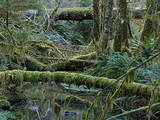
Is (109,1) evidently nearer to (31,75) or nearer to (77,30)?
(31,75)

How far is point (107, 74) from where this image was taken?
502cm

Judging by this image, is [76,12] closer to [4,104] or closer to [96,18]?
[96,18]

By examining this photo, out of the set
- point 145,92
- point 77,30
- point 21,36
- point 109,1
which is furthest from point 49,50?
point 77,30

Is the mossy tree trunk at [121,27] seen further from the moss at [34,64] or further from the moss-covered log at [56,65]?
the moss at [34,64]

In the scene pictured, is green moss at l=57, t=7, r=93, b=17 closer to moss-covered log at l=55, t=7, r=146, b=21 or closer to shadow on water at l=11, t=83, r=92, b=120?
moss-covered log at l=55, t=7, r=146, b=21

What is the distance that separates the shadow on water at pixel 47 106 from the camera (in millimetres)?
4203

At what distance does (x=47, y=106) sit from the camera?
4.84 metres

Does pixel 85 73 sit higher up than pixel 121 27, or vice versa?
pixel 121 27

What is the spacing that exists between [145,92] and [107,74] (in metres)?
1.87

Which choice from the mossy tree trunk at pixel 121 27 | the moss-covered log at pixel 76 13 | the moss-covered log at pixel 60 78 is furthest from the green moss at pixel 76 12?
the moss-covered log at pixel 60 78

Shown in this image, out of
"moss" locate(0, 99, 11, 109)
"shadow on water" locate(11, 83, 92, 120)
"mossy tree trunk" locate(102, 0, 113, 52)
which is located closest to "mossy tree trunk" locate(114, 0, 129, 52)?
"mossy tree trunk" locate(102, 0, 113, 52)

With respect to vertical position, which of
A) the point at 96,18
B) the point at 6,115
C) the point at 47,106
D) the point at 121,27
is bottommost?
the point at 47,106

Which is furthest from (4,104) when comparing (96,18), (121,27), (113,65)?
(96,18)

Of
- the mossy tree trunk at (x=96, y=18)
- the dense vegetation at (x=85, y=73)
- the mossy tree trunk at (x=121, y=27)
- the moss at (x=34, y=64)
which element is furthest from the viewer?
the mossy tree trunk at (x=96, y=18)
